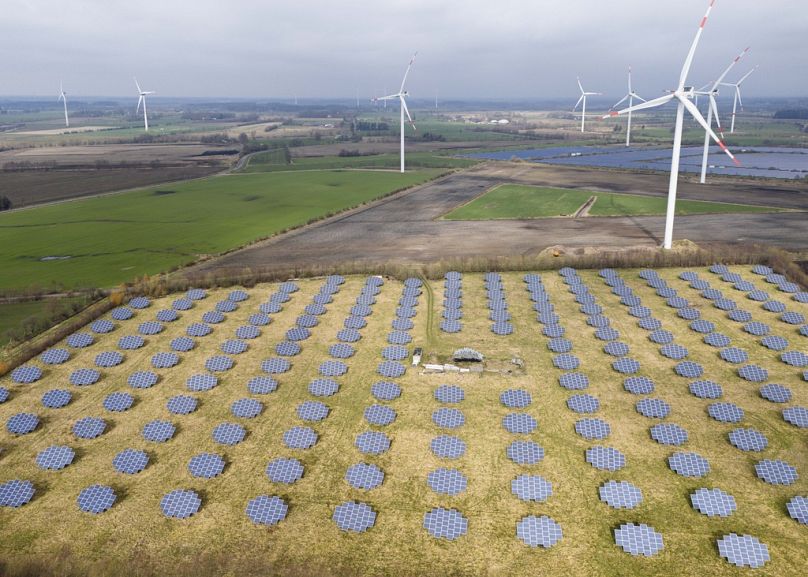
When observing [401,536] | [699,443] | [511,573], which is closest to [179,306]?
[401,536]

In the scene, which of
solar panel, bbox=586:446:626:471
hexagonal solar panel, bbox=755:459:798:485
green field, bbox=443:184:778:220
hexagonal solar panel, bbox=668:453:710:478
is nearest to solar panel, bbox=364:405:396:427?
solar panel, bbox=586:446:626:471

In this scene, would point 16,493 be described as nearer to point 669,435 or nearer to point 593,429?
point 593,429

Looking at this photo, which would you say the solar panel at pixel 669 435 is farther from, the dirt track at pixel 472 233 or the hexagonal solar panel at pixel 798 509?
the dirt track at pixel 472 233

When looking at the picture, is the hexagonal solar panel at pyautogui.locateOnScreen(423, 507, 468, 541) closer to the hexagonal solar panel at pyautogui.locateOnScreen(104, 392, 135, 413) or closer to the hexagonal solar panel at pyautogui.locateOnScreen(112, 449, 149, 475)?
the hexagonal solar panel at pyautogui.locateOnScreen(112, 449, 149, 475)

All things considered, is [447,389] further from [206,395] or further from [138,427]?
[138,427]

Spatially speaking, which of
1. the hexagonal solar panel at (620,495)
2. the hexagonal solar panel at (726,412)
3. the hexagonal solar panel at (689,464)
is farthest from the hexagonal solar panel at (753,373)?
the hexagonal solar panel at (620,495)

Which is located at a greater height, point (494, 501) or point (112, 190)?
point (112, 190)

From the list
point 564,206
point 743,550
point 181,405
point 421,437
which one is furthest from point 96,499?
point 564,206
